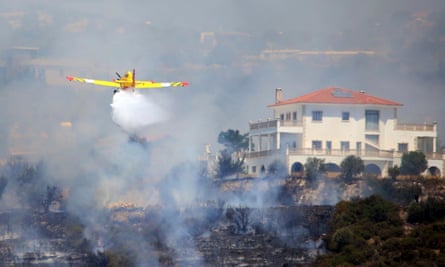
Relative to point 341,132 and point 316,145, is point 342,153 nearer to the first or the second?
point 316,145

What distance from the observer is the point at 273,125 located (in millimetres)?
166125

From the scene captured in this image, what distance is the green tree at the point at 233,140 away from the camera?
17612 centimetres

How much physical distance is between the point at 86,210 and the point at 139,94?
2184cm

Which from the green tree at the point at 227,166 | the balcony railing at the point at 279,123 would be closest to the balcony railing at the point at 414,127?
the balcony railing at the point at 279,123

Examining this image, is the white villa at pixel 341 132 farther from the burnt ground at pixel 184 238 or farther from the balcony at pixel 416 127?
the burnt ground at pixel 184 238

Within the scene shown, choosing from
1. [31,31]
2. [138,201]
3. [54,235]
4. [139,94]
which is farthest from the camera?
[31,31]

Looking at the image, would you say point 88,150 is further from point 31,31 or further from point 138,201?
point 31,31

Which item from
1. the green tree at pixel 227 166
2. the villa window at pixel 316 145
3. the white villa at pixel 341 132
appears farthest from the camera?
the villa window at pixel 316 145

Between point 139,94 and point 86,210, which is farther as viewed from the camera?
point 139,94

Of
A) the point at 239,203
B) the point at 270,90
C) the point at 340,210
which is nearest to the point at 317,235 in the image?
the point at 340,210

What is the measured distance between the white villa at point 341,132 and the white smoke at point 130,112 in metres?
15.0

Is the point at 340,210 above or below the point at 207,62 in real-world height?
below

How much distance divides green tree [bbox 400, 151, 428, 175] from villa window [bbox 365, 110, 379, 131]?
8892 mm

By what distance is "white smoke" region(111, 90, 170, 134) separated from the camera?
146m
